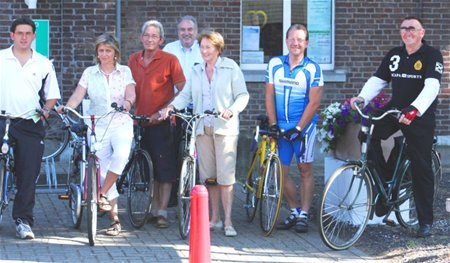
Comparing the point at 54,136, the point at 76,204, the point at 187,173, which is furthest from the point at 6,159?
the point at 54,136

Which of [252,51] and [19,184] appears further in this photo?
[252,51]

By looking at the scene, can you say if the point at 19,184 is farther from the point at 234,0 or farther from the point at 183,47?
the point at 234,0

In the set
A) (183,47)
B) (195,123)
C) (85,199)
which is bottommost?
(85,199)

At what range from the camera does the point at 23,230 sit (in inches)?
343

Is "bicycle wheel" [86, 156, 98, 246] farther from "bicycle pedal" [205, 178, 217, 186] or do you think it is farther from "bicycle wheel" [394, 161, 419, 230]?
"bicycle wheel" [394, 161, 419, 230]

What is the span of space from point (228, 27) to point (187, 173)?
16.7 ft

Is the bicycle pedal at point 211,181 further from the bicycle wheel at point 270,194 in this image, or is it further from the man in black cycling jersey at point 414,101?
the man in black cycling jersey at point 414,101

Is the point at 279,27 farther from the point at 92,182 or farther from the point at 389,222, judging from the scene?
the point at 92,182

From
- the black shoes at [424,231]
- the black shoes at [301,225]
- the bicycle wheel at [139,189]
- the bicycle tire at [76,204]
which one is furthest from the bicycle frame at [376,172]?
the bicycle tire at [76,204]

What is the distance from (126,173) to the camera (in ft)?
31.2

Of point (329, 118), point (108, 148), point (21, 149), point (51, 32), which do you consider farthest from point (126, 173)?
point (51, 32)

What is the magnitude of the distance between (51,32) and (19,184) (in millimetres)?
4569

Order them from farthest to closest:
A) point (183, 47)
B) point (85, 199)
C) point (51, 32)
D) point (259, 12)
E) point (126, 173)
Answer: point (259, 12) < point (51, 32) < point (183, 47) < point (126, 173) < point (85, 199)

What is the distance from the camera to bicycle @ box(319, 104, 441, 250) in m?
8.52
